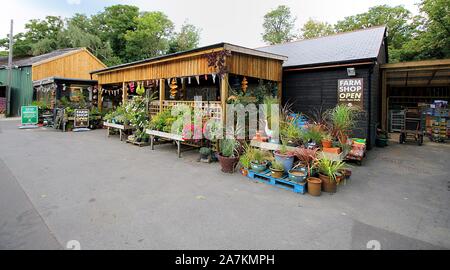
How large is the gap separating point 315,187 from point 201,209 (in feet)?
6.53

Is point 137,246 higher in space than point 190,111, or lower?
lower

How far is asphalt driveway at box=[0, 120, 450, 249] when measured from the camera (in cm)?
269

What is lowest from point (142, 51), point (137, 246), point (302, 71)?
point (137, 246)

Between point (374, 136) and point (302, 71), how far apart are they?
11.8 ft

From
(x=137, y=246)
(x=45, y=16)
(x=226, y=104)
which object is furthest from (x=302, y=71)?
(x=45, y=16)

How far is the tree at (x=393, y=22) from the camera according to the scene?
1938cm

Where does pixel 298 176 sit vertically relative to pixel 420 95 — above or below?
below

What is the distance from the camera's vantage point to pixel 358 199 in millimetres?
3992

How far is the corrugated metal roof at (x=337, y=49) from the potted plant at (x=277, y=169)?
17.4 feet

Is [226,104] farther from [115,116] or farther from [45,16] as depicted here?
[45,16]

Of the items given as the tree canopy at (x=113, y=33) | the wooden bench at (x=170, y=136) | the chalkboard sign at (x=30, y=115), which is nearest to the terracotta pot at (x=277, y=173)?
the wooden bench at (x=170, y=136)

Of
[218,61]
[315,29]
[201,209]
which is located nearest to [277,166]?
[201,209]

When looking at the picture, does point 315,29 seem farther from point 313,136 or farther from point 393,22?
point 313,136

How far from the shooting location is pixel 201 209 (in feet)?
11.4
